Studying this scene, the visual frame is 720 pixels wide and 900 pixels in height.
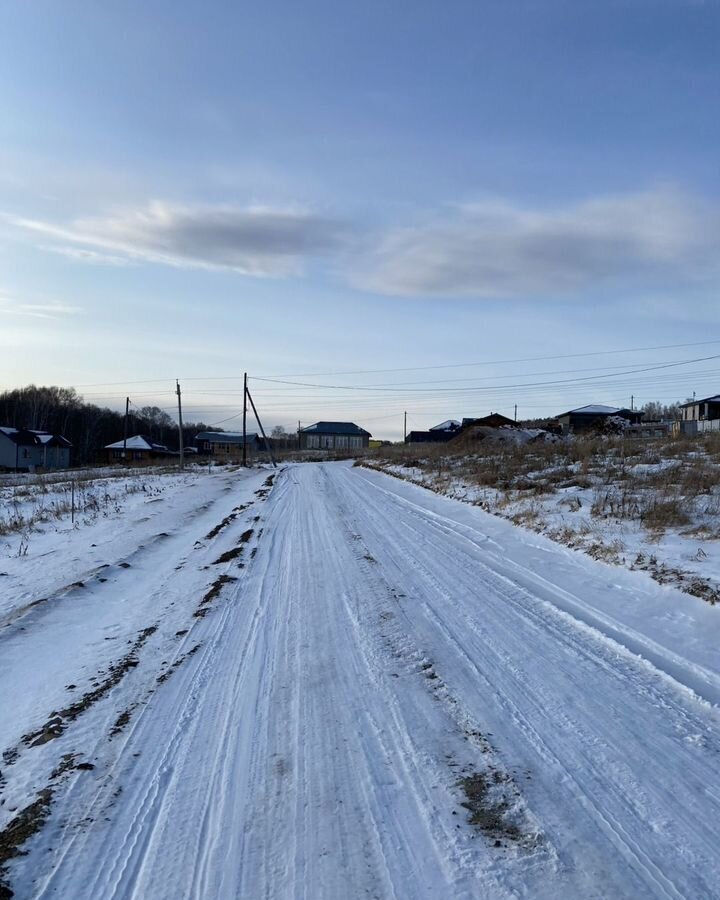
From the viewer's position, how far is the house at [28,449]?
75875 millimetres

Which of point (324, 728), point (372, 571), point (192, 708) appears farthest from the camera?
point (372, 571)

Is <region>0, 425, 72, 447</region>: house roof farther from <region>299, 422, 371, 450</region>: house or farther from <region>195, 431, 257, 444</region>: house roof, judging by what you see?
<region>299, 422, 371, 450</region>: house

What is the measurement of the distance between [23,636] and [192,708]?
124 inches

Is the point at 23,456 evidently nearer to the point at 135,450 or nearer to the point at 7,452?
the point at 7,452

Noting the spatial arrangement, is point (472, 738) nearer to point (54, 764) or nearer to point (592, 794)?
point (592, 794)

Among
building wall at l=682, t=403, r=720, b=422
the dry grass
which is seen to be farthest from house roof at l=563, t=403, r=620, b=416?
the dry grass

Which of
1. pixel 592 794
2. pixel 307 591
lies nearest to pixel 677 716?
pixel 592 794

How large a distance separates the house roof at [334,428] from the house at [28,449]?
62.8 metres

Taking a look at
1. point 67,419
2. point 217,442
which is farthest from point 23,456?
point 217,442

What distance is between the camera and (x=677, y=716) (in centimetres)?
454

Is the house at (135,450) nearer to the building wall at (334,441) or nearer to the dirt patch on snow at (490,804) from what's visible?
the building wall at (334,441)

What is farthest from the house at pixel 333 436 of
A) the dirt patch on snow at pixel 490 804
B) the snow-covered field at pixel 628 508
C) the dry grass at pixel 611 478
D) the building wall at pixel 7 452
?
the dirt patch on snow at pixel 490 804

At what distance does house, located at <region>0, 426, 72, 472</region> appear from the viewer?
7588 cm

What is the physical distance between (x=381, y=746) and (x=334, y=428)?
13457 cm
